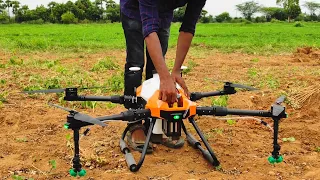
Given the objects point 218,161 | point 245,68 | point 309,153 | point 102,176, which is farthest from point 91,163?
point 245,68

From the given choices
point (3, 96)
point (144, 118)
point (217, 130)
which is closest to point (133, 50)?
point (144, 118)

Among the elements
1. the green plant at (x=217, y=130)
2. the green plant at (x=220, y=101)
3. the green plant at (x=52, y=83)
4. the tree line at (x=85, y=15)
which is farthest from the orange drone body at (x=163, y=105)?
the tree line at (x=85, y=15)

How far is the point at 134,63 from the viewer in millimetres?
3588

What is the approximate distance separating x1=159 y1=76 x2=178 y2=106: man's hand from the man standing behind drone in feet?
0.16

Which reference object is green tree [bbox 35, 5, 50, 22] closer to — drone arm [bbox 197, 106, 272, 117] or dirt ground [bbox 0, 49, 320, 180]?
dirt ground [bbox 0, 49, 320, 180]

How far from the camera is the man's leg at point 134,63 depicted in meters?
3.45

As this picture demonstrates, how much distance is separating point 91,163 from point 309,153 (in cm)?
179

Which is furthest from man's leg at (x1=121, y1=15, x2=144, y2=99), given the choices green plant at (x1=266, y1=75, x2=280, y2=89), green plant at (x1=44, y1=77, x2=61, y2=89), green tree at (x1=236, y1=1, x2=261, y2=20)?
green tree at (x1=236, y1=1, x2=261, y2=20)

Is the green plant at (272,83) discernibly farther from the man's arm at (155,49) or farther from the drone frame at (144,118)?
the man's arm at (155,49)

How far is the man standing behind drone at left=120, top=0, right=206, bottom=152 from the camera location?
3010mm

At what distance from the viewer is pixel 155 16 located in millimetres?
3047

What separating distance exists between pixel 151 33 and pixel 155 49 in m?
0.12

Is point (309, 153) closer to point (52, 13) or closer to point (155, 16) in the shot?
point (155, 16)

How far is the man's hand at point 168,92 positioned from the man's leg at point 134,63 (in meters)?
0.57
